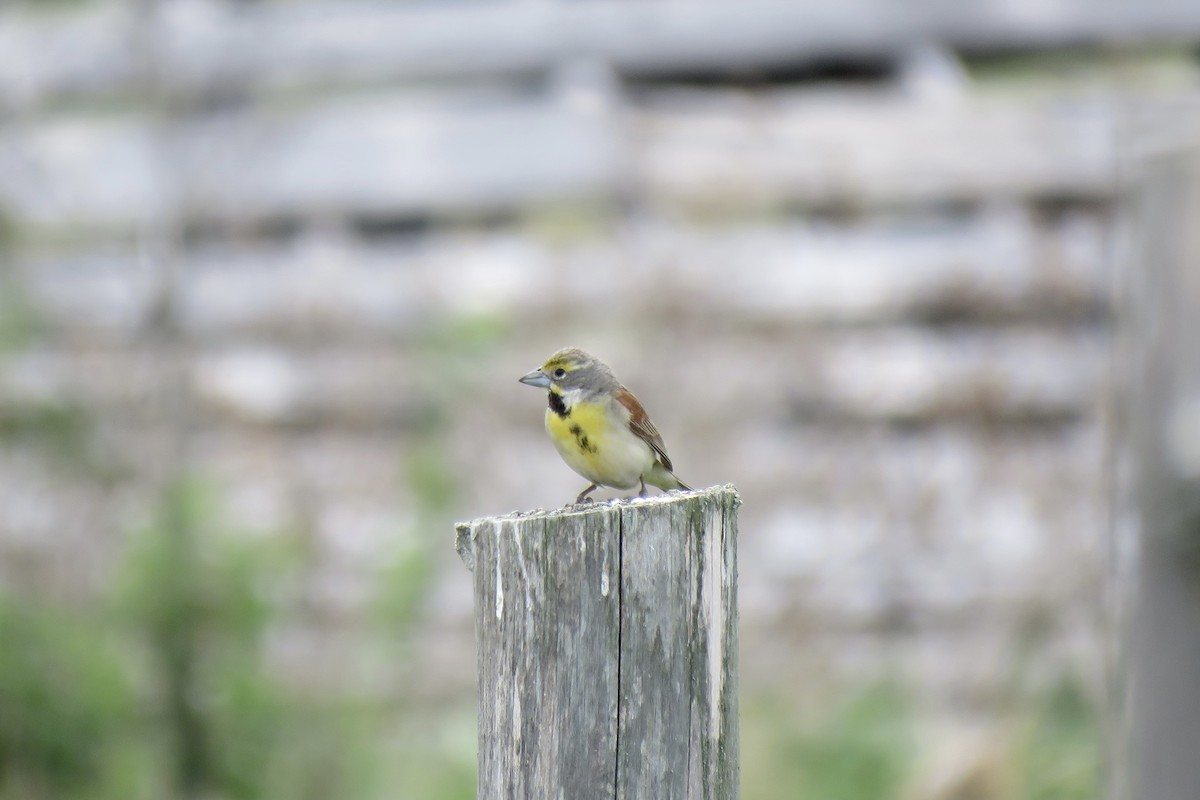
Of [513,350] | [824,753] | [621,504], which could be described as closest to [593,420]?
[621,504]

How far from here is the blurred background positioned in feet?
27.2

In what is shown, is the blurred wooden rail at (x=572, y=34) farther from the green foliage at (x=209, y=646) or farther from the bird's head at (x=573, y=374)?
the bird's head at (x=573, y=374)

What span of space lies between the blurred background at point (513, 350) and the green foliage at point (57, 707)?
0.08 ft

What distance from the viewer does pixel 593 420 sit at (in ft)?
16.9

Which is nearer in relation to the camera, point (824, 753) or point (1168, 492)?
point (1168, 492)

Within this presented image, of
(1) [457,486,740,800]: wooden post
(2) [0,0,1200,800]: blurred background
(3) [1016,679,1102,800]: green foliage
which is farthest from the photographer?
(2) [0,0,1200,800]: blurred background

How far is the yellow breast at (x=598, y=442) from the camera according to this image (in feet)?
16.9

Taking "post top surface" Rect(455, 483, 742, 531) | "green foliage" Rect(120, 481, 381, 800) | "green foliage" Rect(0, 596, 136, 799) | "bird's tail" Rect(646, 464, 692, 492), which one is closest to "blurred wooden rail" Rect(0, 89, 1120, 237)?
"green foliage" Rect(120, 481, 381, 800)

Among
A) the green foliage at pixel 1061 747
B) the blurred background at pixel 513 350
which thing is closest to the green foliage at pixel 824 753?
the blurred background at pixel 513 350

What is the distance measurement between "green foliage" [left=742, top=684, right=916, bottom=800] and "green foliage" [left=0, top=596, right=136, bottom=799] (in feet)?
11.7

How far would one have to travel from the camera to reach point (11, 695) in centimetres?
799

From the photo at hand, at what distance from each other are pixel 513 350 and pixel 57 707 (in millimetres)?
3844

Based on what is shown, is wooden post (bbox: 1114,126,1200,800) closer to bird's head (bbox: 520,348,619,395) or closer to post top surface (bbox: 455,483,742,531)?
post top surface (bbox: 455,483,742,531)

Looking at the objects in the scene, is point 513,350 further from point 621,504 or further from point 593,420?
point 621,504
